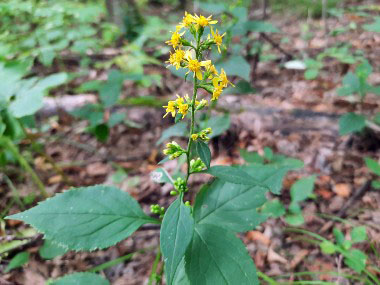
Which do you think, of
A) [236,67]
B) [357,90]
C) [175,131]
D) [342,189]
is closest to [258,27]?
[236,67]

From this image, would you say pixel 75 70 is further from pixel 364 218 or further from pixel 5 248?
pixel 364 218

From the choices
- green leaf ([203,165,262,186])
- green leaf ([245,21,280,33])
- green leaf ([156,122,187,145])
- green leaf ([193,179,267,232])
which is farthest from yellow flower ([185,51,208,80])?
green leaf ([245,21,280,33])

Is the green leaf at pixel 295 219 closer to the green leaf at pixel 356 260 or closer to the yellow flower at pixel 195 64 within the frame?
the green leaf at pixel 356 260

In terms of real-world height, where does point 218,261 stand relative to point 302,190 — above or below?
above

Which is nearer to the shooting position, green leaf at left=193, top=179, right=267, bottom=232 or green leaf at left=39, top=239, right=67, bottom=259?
green leaf at left=193, top=179, right=267, bottom=232

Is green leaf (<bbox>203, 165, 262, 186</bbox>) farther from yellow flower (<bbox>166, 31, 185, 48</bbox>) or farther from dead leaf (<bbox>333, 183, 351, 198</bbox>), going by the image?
dead leaf (<bbox>333, 183, 351, 198</bbox>)

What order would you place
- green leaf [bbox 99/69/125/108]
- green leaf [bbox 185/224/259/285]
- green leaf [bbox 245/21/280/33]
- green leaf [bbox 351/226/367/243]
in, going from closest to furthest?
1. green leaf [bbox 185/224/259/285]
2. green leaf [bbox 351/226/367/243]
3. green leaf [bbox 245/21/280/33]
4. green leaf [bbox 99/69/125/108]

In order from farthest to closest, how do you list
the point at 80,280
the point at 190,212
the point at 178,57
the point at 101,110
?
1. the point at 101,110
2. the point at 80,280
3. the point at 190,212
4. the point at 178,57

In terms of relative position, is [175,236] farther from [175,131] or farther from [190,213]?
[175,131]
